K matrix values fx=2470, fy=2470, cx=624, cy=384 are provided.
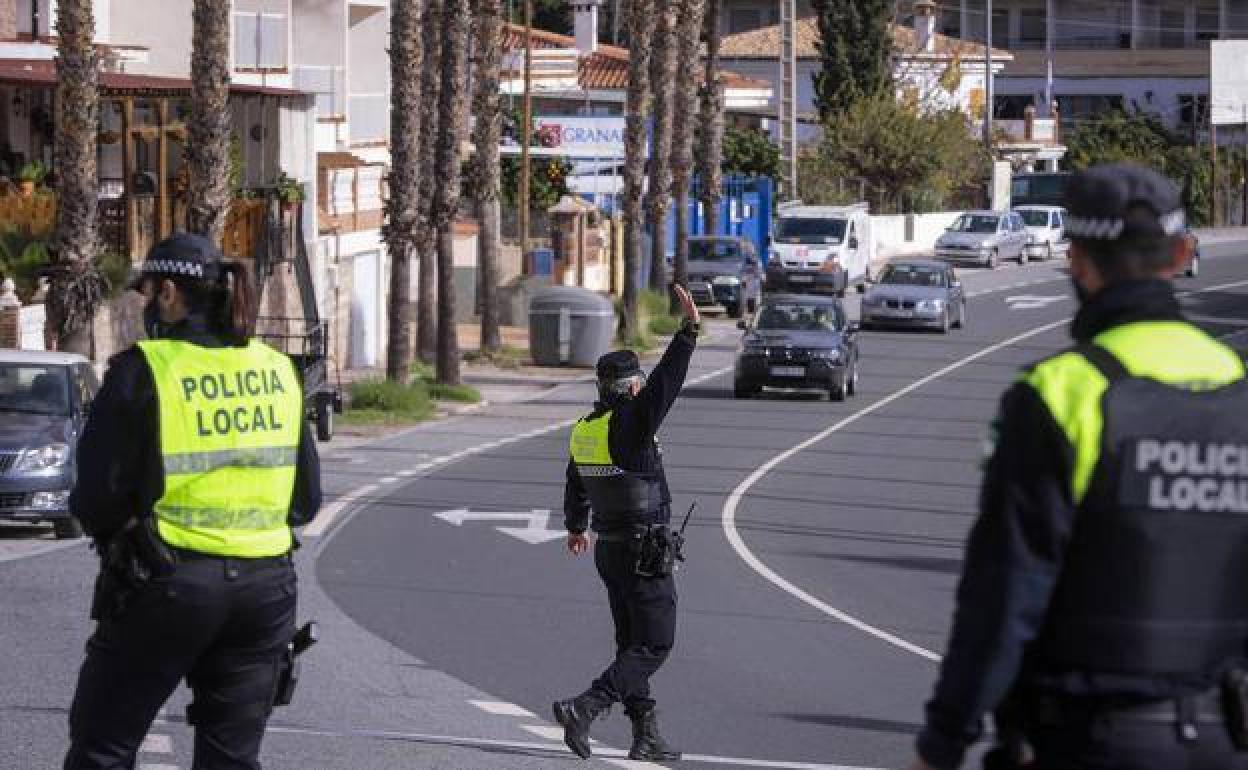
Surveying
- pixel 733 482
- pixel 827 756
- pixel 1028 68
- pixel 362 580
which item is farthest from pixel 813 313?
pixel 1028 68

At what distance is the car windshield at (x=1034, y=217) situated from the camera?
237 ft

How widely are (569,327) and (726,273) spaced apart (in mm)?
11825

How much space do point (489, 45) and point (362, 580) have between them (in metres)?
23.1

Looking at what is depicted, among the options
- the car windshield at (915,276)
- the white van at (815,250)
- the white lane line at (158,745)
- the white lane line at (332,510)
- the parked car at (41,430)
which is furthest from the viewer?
the white van at (815,250)

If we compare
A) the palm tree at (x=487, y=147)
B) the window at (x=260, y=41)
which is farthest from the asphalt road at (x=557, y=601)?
the window at (x=260, y=41)

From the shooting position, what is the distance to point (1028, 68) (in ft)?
354

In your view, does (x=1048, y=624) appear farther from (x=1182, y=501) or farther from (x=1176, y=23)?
(x=1176, y=23)

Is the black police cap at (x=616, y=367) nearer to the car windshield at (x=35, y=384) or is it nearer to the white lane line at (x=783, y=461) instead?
the white lane line at (x=783, y=461)

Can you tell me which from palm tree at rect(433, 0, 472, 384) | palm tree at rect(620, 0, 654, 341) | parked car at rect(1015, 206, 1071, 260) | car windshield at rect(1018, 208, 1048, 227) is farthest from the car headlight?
car windshield at rect(1018, 208, 1048, 227)

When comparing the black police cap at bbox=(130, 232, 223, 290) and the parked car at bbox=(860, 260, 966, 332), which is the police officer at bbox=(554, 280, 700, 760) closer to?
the black police cap at bbox=(130, 232, 223, 290)

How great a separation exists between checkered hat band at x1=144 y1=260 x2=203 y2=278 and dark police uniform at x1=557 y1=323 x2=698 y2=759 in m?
4.62

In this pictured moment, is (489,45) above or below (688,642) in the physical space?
above

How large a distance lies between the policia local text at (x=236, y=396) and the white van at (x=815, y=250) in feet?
159

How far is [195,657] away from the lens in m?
6.55
